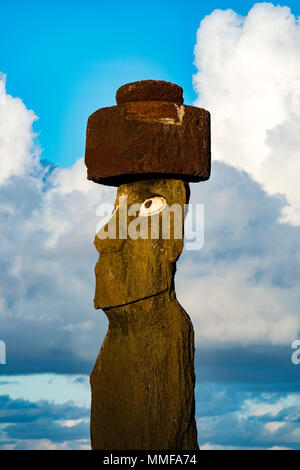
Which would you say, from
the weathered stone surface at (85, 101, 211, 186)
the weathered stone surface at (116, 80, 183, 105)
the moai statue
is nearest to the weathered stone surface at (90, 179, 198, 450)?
the moai statue

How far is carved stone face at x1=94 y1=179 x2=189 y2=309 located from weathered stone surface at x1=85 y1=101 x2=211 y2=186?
246 mm

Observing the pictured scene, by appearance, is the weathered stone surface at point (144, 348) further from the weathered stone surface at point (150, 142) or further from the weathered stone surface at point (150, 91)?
the weathered stone surface at point (150, 91)

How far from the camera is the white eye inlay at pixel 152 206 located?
1064 centimetres

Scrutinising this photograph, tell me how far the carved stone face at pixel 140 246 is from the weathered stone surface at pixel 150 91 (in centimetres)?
124

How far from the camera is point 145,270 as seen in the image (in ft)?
33.9

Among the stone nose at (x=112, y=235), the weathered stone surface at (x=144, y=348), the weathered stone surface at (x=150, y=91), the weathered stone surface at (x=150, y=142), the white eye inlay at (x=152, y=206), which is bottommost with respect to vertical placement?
the weathered stone surface at (x=144, y=348)

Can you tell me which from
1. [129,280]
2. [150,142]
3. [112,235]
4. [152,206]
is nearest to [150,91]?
[150,142]

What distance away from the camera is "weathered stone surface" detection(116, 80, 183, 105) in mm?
10945

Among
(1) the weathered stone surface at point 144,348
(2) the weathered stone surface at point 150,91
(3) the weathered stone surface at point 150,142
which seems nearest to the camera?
(1) the weathered stone surface at point 144,348

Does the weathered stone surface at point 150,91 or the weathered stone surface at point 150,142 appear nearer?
the weathered stone surface at point 150,142

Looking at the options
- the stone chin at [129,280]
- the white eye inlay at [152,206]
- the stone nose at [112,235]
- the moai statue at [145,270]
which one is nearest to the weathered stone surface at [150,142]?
the moai statue at [145,270]
